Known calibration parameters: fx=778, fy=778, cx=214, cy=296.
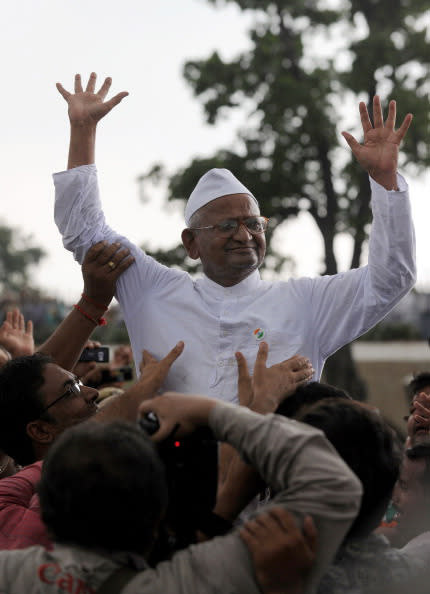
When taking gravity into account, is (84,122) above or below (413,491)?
above

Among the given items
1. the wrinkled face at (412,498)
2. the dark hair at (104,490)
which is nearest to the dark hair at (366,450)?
the dark hair at (104,490)

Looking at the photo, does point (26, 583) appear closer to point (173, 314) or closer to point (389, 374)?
point (173, 314)

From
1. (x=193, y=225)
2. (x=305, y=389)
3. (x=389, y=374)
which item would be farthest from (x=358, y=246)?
(x=305, y=389)

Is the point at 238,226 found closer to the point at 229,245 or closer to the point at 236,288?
the point at 229,245

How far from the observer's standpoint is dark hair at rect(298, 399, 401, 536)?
71.4 inches

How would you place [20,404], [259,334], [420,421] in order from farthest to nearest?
[420,421] → [259,334] → [20,404]

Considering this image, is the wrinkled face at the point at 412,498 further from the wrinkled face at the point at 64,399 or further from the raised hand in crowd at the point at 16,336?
the raised hand in crowd at the point at 16,336

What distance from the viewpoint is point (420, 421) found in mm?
3250

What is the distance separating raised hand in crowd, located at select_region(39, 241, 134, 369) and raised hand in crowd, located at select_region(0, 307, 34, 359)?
64 centimetres

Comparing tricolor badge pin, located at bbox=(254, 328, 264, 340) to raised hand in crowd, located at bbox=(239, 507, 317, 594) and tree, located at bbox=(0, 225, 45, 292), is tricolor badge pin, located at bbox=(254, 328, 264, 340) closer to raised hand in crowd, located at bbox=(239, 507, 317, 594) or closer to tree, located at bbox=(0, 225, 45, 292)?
raised hand in crowd, located at bbox=(239, 507, 317, 594)

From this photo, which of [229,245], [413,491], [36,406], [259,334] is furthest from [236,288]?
[413,491]

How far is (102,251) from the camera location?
9.73 ft

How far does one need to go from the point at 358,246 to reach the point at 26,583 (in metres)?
14.6

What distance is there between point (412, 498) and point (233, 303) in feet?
3.23
